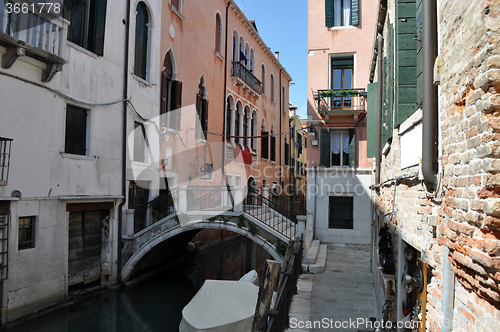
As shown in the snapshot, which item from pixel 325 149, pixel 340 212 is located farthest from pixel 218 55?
pixel 340 212

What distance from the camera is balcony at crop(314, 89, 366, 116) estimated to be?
1291 cm

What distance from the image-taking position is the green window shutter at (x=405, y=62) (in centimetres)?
399

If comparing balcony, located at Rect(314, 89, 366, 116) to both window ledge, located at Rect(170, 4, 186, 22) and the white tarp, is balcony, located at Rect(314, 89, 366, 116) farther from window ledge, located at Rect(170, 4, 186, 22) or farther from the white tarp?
the white tarp

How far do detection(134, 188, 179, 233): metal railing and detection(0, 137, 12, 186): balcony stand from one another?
428 cm

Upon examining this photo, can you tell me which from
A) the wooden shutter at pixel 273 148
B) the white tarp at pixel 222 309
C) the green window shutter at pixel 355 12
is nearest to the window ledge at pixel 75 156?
the white tarp at pixel 222 309

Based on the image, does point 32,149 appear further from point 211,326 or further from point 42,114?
point 211,326

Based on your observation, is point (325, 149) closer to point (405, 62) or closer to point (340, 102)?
point (340, 102)

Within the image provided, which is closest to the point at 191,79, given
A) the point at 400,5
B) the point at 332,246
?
the point at 332,246

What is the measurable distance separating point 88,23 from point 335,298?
8737 millimetres

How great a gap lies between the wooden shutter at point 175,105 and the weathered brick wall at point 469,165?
10.4m

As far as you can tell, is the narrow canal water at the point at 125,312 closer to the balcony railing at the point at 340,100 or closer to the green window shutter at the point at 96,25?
the green window shutter at the point at 96,25

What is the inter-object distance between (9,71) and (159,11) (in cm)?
577

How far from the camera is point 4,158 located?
6996mm

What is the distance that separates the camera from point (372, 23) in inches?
522
